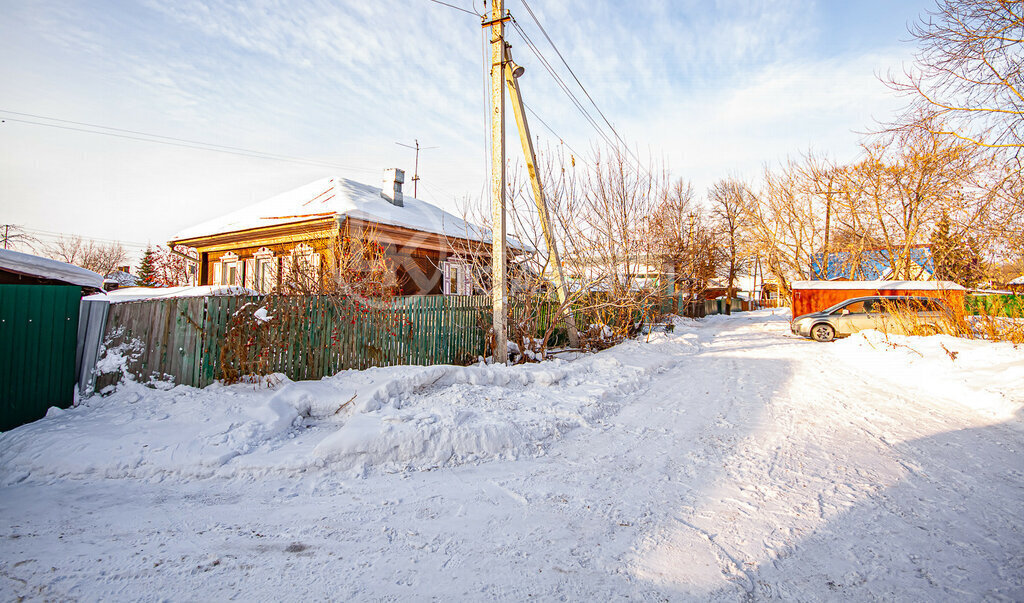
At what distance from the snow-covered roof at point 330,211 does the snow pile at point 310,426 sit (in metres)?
5.16

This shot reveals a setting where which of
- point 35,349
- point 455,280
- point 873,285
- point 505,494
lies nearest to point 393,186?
point 455,280

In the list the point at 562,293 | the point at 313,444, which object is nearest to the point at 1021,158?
the point at 562,293

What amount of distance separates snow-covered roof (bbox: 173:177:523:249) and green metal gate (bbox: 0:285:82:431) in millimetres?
6322

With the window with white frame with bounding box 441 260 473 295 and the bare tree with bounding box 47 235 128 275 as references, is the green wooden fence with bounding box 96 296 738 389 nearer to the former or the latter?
the window with white frame with bounding box 441 260 473 295

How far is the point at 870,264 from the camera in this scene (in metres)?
24.9

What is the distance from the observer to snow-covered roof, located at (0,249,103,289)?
5.77 meters

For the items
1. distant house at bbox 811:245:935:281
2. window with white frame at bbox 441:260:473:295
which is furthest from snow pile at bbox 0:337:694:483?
distant house at bbox 811:245:935:281

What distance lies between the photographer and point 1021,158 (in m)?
8.60

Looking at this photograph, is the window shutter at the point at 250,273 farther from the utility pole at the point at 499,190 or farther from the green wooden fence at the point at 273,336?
the utility pole at the point at 499,190

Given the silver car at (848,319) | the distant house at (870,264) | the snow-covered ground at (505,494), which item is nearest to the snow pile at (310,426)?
the snow-covered ground at (505,494)

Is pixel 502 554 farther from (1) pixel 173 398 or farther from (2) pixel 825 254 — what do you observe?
(2) pixel 825 254

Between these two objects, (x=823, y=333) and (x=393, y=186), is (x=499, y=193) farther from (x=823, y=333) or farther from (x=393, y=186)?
(x=823, y=333)

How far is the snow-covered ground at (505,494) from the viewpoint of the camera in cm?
248

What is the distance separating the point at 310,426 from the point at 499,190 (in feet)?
18.0
